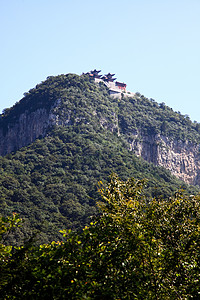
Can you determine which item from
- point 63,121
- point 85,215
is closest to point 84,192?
point 85,215

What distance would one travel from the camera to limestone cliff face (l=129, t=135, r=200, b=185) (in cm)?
11075

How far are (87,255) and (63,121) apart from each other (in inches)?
3460

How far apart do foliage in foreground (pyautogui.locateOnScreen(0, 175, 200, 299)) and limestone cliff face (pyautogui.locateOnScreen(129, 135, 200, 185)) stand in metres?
94.0

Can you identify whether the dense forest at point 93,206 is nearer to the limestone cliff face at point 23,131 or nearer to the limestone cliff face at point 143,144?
the limestone cliff face at point 143,144

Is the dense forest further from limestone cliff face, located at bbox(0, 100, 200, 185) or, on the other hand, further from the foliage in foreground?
limestone cliff face, located at bbox(0, 100, 200, 185)

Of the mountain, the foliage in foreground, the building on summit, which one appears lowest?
the foliage in foreground

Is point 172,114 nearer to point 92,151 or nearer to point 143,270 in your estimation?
point 92,151

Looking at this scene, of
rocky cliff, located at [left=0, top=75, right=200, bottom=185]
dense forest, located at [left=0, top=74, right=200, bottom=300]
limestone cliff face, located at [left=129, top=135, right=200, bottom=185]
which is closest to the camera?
dense forest, located at [left=0, top=74, right=200, bottom=300]

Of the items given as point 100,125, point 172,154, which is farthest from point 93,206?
point 172,154

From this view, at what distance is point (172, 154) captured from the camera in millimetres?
114188

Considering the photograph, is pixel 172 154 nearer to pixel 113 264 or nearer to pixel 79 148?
pixel 79 148

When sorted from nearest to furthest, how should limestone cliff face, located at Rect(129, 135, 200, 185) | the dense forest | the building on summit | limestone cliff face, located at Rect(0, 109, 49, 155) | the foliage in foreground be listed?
1. the foliage in foreground
2. the dense forest
3. limestone cliff face, located at Rect(0, 109, 49, 155)
4. limestone cliff face, located at Rect(129, 135, 200, 185)
5. the building on summit

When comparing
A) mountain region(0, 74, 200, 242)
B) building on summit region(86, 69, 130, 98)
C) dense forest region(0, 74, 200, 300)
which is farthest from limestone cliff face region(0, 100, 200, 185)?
building on summit region(86, 69, 130, 98)

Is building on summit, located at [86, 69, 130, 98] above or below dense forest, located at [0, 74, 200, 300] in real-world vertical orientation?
above
